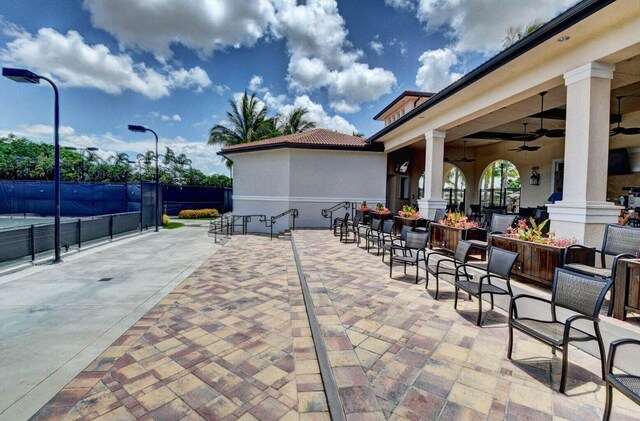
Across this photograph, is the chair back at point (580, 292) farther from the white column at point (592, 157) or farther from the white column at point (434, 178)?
the white column at point (434, 178)

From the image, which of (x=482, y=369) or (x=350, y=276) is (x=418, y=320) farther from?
(x=350, y=276)

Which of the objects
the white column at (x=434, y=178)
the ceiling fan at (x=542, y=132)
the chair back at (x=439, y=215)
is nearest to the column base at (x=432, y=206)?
the white column at (x=434, y=178)

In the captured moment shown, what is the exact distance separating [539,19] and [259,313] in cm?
1775

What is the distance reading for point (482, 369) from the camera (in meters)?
2.32

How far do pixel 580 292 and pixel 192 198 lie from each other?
2436 centimetres

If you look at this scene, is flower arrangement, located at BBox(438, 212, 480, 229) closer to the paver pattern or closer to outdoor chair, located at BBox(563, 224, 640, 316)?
outdoor chair, located at BBox(563, 224, 640, 316)

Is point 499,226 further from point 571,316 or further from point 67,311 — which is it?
point 67,311

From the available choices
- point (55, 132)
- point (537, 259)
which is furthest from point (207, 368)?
point (55, 132)

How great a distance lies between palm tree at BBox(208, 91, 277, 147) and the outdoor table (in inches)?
883

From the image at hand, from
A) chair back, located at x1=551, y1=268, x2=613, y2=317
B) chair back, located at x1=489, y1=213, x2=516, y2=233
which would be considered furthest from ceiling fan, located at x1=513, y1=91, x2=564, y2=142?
chair back, located at x1=551, y1=268, x2=613, y2=317

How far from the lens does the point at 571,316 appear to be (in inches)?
90.7

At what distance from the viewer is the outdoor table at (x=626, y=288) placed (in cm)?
239

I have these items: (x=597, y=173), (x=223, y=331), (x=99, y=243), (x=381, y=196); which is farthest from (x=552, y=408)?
(x=99, y=243)

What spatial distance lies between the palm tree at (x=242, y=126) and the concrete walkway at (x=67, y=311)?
16450 mm
